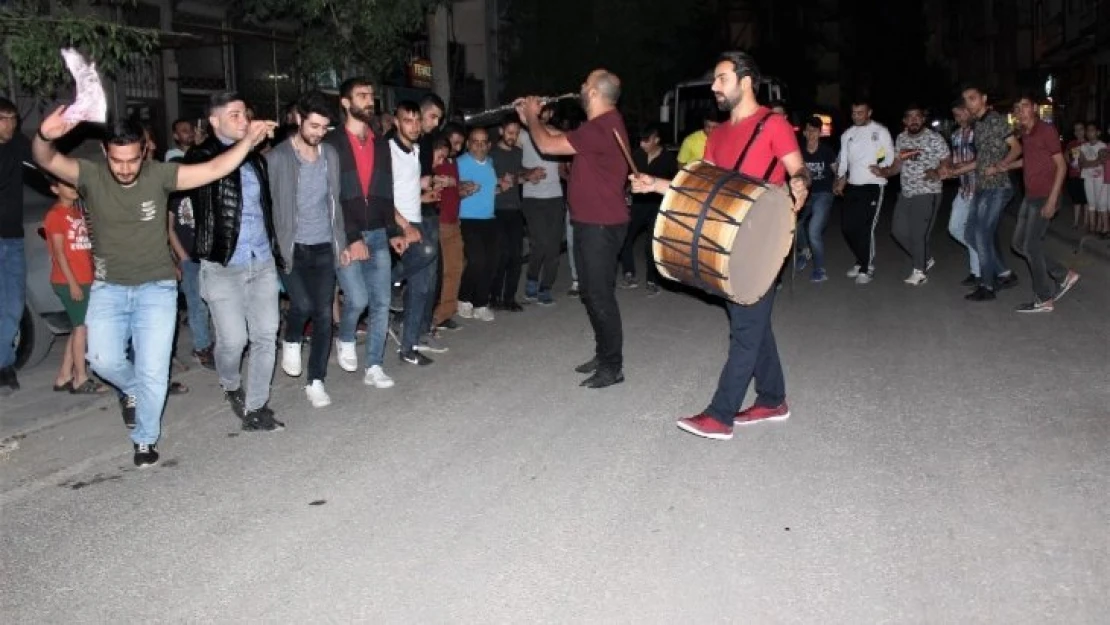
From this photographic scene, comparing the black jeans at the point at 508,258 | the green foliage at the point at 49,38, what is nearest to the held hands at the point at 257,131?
the green foliage at the point at 49,38

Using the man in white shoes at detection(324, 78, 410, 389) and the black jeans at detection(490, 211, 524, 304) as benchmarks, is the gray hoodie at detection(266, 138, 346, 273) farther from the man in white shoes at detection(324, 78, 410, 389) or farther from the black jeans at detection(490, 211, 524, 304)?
the black jeans at detection(490, 211, 524, 304)

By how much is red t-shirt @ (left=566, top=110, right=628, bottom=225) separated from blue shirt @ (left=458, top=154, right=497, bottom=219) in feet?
9.21

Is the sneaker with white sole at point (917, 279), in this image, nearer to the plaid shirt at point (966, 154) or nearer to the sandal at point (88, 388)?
the plaid shirt at point (966, 154)

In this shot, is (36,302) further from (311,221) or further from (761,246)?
(761,246)

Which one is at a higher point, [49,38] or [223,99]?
[49,38]

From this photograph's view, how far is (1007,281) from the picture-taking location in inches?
463

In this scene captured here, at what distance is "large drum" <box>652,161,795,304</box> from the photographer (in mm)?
5727

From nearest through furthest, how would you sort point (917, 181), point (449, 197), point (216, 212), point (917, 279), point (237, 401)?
1. point (216, 212)
2. point (237, 401)
3. point (449, 197)
4. point (917, 181)
5. point (917, 279)

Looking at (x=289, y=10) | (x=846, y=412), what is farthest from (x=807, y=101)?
(x=846, y=412)

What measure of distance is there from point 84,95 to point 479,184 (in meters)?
5.34

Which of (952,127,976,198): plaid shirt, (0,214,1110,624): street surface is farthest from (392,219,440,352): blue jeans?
(952,127,976,198): plaid shirt

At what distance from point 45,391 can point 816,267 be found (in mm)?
8593

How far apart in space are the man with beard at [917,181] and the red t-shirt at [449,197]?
5149 mm

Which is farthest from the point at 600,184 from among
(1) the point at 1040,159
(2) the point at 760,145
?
(1) the point at 1040,159
